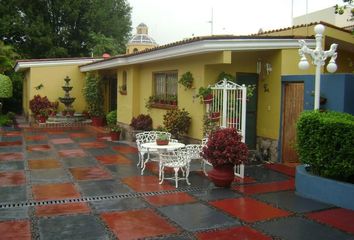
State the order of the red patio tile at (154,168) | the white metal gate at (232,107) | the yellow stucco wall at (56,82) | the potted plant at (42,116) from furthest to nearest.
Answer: the yellow stucco wall at (56,82), the potted plant at (42,116), the red patio tile at (154,168), the white metal gate at (232,107)

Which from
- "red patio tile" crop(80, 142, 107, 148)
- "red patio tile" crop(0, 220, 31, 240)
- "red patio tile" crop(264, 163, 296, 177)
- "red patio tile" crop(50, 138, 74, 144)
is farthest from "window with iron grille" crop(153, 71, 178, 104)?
"red patio tile" crop(0, 220, 31, 240)

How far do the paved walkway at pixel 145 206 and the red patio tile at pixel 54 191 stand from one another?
0.06 feet

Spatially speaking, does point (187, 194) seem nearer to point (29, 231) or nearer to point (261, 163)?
point (29, 231)

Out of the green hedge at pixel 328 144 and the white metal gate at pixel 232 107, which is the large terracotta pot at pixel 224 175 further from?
the green hedge at pixel 328 144

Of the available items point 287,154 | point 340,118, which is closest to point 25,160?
point 287,154

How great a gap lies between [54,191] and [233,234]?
3840mm

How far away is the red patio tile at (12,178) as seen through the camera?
820 centimetres

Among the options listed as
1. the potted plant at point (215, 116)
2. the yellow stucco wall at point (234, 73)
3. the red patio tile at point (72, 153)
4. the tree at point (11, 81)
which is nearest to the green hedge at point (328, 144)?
the potted plant at point (215, 116)

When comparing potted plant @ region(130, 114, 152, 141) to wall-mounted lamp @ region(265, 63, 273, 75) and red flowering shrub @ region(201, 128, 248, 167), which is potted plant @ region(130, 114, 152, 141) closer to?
wall-mounted lamp @ region(265, 63, 273, 75)

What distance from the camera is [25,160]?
1066 cm

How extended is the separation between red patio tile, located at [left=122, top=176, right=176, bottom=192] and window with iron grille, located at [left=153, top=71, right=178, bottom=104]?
4193 millimetres

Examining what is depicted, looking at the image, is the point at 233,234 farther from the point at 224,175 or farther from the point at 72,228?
the point at 224,175

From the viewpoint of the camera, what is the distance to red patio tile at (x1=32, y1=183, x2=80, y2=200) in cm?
727

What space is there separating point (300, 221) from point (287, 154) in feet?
15.0
